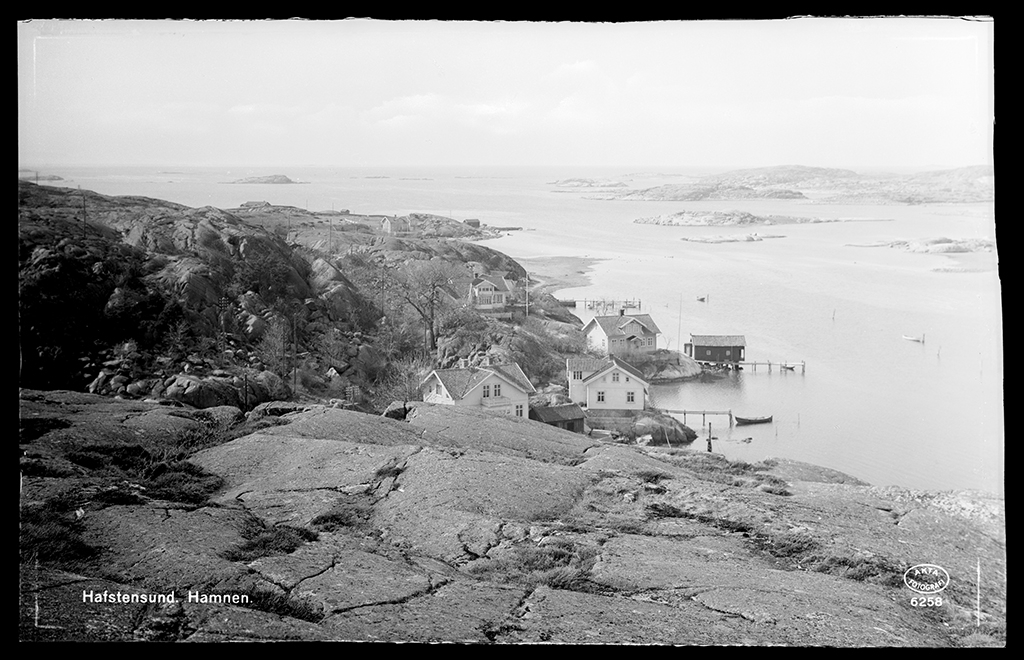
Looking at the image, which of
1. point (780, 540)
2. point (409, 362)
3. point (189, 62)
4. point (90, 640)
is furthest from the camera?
point (409, 362)

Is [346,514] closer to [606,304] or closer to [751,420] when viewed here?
[606,304]

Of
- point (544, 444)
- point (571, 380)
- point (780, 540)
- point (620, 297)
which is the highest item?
point (620, 297)

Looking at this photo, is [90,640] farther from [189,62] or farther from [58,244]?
[189,62]

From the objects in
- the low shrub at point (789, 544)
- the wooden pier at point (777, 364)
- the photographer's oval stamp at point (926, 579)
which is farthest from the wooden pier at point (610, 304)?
the photographer's oval stamp at point (926, 579)

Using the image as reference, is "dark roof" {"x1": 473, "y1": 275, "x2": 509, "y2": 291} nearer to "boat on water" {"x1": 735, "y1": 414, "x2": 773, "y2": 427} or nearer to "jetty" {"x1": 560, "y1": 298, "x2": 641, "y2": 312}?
"jetty" {"x1": 560, "y1": 298, "x2": 641, "y2": 312}

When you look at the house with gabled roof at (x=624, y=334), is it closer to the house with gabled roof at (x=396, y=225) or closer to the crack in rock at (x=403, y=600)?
the house with gabled roof at (x=396, y=225)

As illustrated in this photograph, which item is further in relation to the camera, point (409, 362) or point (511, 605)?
point (409, 362)

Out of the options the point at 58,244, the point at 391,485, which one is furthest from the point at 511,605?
the point at 58,244
